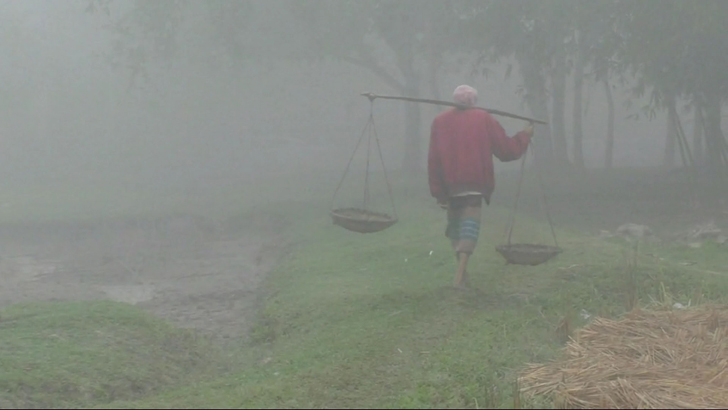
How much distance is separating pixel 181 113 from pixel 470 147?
130 feet

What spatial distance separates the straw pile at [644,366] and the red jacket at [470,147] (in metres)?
2.07

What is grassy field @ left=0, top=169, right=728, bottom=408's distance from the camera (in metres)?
6.71

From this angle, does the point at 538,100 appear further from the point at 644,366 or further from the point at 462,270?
the point at 644,366

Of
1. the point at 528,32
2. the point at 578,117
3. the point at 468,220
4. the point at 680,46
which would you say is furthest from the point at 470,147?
the point at 578,117

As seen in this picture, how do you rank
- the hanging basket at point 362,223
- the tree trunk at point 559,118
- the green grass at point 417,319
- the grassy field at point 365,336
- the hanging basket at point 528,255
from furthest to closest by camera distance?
the tree trunk at point 559,118, the hanging basket at point 362,223, the hanging basket at point 528,255, the grassy field at point 365,336, the green grass at point 417,319

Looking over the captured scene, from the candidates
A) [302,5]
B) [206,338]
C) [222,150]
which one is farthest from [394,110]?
[206,338]

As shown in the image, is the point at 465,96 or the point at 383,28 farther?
the point at 383,28

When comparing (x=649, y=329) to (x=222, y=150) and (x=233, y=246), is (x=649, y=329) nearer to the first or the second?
(x=233, y=246)

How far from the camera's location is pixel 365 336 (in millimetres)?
8297

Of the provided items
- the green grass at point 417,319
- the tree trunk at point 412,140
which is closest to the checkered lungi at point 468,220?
the green grass at point 417,319

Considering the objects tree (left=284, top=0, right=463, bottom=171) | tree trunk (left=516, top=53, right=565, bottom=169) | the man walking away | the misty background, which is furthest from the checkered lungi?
the misty background

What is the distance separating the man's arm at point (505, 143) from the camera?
31.8 feet

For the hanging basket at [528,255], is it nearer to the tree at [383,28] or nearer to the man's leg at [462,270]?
the man's leg at [462,270]

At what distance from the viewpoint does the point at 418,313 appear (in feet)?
29.7
